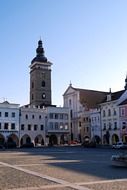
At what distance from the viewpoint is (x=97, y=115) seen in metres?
86.8

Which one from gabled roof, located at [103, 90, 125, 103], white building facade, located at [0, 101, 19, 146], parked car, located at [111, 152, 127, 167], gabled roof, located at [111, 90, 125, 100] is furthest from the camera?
white building facade, located at [0, 101, 19, 146]

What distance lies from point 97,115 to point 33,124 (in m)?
15.5

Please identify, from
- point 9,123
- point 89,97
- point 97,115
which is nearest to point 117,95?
point 97,115

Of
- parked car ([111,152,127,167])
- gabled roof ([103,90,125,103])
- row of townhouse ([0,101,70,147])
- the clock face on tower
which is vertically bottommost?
parked car ([111,152,127,167])

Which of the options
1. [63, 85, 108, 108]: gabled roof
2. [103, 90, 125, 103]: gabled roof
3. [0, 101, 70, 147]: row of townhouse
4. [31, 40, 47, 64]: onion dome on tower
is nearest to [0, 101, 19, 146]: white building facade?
[0, 101, 70, 147]: row of townhouse

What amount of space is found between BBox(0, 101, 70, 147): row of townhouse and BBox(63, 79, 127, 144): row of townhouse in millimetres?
4129

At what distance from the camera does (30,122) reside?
286ft

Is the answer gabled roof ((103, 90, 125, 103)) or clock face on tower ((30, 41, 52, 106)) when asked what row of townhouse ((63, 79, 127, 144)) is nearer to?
gabled roof ((103, 90, 125, 103))

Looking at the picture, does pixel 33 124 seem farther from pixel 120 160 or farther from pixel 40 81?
pixel 120 160

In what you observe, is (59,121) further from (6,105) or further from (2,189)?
(2,189)

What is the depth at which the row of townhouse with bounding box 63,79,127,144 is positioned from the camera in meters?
77.9

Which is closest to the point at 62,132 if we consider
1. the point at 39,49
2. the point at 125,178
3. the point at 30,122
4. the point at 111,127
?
the point at 30,122

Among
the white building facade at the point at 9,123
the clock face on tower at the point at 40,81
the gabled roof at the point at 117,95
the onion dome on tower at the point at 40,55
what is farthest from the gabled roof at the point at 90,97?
→ the white building facade at the point at 9,123

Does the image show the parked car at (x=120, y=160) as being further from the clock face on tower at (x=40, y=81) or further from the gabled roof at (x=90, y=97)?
the clock face on tower at (x=40, y=81)
